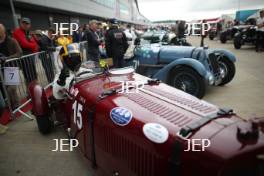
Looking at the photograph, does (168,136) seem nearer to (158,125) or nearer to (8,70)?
A: (158,125)

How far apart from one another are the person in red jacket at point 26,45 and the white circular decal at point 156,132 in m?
4.32

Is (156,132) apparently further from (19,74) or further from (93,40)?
(93,40)

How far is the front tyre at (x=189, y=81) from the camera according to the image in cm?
508

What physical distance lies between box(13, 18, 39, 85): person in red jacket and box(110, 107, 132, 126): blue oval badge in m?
3.87

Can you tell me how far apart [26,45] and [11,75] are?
1067 millimetres

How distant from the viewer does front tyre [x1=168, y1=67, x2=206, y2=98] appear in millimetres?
5078

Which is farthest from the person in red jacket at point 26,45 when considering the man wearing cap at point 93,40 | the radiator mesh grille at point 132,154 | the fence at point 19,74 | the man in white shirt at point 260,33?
the man in white shirt at point 260,33

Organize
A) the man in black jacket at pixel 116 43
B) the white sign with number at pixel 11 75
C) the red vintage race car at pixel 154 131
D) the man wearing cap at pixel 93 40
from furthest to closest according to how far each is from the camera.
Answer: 1. the man wearing cap at pixel 93 40
2. the man in black jacket at pixel 116 43
3. the white sign with number at pixel 11 75
4. the red vintage race car at pixel 154 131

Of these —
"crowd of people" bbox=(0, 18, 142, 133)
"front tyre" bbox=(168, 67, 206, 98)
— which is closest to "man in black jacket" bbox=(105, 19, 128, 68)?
"crowd of people" bbox=(0, 18, 142, 133)

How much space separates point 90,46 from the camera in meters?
7.98

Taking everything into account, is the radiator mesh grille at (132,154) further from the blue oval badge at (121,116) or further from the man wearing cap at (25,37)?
the man wearing cap at (25,37)

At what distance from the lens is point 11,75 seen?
4.67 meters

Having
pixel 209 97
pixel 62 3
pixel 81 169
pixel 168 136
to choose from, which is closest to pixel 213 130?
pixel 168 136

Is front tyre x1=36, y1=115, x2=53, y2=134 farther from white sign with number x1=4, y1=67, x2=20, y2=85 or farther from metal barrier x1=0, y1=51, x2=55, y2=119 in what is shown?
white sign with number x1=4, y1=67, x2=20, y2=85
